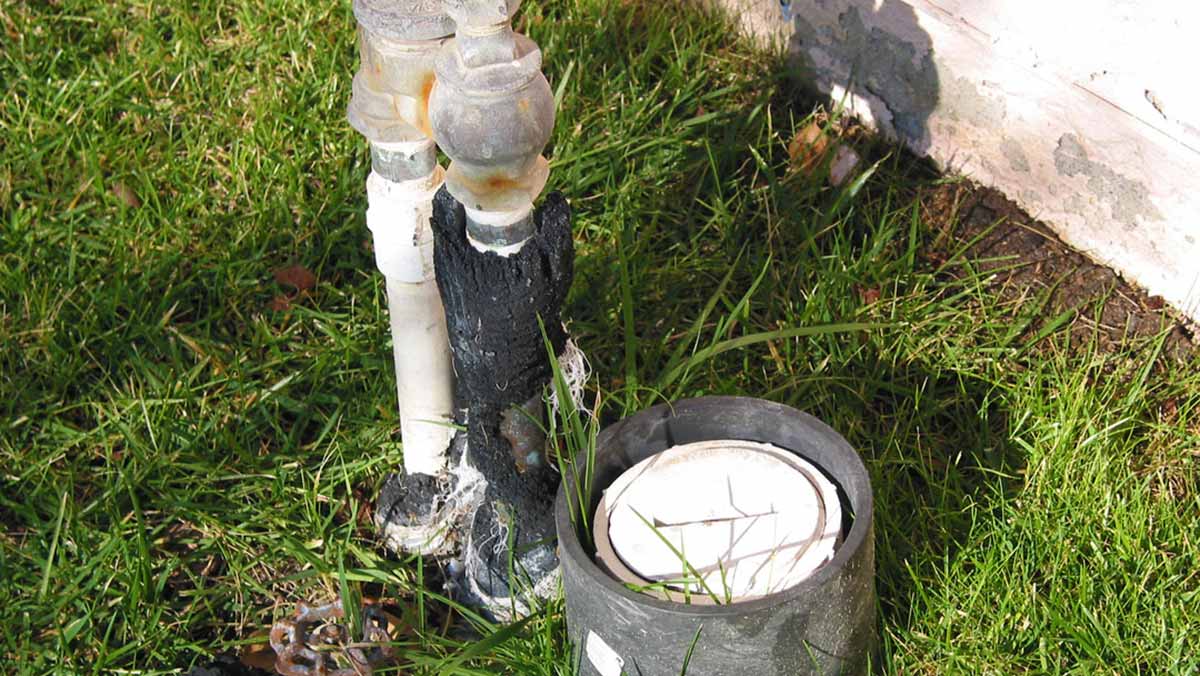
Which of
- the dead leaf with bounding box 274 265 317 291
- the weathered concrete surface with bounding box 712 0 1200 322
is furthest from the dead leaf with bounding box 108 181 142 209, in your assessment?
the weathered concrete surface with bounding box 712 0 1200 322

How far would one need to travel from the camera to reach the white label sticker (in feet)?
6.25

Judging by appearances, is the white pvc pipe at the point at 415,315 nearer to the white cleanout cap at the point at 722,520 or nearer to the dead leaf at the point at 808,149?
the white cleanout cap at the point at 722,520

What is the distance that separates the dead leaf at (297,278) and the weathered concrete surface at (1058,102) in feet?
4.24

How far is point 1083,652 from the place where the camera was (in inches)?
87.2

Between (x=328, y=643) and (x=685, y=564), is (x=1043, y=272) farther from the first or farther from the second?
(x=328, y=643)

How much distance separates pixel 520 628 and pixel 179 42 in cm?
203

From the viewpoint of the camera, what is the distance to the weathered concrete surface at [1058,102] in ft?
8.52

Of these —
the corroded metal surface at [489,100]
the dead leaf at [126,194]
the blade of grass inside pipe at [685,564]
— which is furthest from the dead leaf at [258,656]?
the dead leaf at [126,194]

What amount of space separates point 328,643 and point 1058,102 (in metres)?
1.74

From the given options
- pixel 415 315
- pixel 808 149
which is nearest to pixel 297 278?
pixel 415 315

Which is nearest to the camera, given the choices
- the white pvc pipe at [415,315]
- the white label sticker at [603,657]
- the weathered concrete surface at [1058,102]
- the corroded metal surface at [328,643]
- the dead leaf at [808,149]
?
the white label sticker at [603,657]

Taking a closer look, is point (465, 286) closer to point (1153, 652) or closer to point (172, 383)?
point (172, 383)

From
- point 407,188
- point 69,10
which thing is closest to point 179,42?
point 69,10

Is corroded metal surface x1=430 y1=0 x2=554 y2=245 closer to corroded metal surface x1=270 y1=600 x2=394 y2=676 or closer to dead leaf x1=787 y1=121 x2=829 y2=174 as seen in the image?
corroded metal surface x1=270 y1=600 x2=394 y2=676
